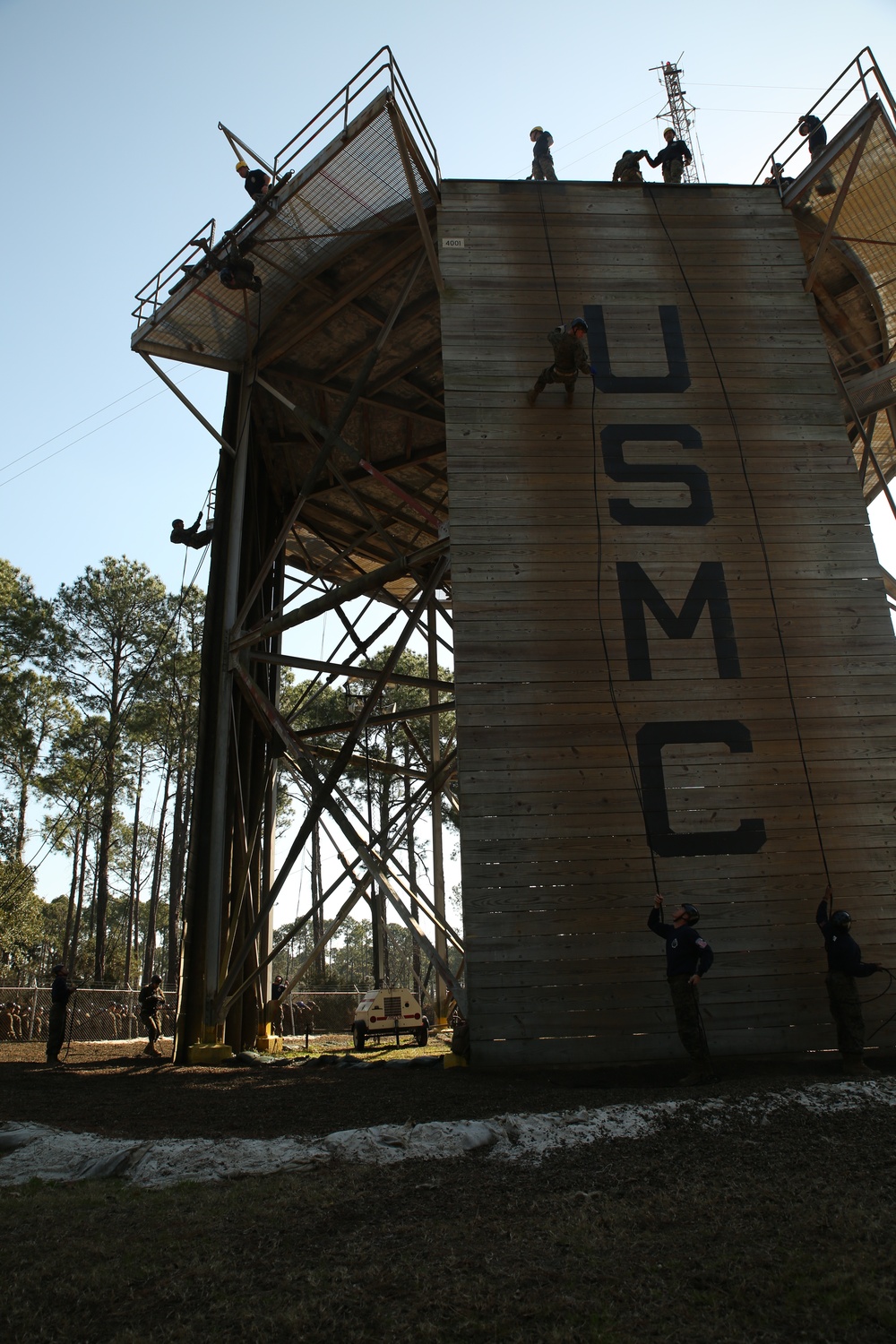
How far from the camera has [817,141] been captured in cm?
1385

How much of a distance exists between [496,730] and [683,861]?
2639 mm

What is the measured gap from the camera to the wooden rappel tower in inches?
392

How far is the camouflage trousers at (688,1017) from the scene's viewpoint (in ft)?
27.1

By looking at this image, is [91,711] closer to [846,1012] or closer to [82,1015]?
[82,1015]

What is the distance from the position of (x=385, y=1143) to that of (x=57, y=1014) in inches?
443

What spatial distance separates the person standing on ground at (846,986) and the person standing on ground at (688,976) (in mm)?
→ 1538

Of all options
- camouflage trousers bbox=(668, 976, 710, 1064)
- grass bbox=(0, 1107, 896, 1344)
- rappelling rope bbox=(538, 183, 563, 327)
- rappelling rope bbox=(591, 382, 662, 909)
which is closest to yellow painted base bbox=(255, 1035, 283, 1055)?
rappelling rope bbox=(591, 382, 662, 909)

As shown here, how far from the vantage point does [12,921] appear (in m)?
33.0

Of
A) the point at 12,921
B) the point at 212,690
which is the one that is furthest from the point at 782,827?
the point at 12,921

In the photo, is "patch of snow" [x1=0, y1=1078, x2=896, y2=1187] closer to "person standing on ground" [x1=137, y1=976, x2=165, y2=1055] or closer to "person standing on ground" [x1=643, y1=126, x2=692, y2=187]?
"person standing on ground" [x1=137, y1=976, x2=165, y2=1055]

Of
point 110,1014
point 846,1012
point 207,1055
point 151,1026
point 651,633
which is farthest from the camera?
point 110,1014

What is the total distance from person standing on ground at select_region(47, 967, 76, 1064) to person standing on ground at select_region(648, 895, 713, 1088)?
35.6 feet

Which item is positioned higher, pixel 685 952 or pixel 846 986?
pixel 685 952

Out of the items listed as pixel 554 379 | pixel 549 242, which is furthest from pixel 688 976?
pixel 549 242
